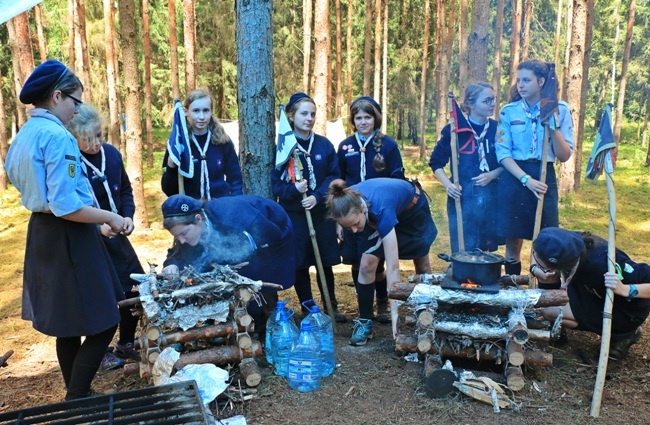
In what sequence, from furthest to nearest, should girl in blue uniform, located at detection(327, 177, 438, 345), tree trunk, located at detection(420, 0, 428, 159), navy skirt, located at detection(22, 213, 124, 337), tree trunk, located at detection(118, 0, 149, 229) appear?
tree trunk, located at detection(420, 0, 428, 159) → tree trunk, located at detection(118, 0, 149, 229) → girl in blue uniform, located at detection(327, 177, 438, 345) → navy skirt, located at detection(22, 213, 124, 337)

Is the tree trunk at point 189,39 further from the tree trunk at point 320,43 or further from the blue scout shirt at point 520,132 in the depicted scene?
the blue scout shirt at point 520,132

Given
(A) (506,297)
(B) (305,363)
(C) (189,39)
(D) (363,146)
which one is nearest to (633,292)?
(A) (506,297)

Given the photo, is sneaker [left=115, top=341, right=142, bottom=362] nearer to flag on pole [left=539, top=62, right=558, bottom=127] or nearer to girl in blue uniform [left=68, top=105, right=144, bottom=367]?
girl in blue uniform [left=68, top=105, right=144, bottom=367]

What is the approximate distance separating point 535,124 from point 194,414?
137 inches

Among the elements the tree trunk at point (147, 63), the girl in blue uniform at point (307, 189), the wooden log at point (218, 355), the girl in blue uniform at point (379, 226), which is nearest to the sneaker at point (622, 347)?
the girl in blue uniform at point (379, 226)

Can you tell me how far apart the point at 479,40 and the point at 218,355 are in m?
5.51

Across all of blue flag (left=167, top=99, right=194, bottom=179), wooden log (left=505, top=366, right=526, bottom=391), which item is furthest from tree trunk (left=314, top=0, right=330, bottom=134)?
wooden log (left=505, top=366, right=526, bottom=391)

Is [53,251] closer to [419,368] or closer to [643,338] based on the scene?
[419,368]

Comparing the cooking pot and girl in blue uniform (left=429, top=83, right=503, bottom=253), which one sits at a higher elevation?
girl in blue uniform (left=429, top=83, right=503, bottom=253)

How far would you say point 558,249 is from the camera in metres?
3.12

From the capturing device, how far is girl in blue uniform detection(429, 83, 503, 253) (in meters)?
4.45

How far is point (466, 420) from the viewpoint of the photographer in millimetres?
2938

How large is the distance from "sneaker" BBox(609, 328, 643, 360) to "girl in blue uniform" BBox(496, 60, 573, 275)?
3.06 ft

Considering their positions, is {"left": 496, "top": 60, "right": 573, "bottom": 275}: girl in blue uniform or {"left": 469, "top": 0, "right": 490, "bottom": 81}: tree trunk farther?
{"left": 469, "top": 0, "right": 490, "bottom": 81}: tree trunk
